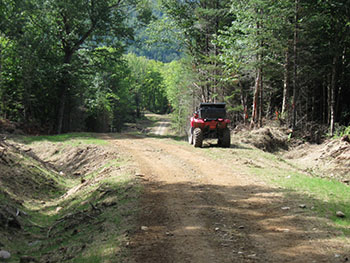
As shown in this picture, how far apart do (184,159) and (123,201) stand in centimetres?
591

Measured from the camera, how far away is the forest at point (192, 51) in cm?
2077

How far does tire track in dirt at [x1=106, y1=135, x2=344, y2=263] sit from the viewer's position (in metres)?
4.89

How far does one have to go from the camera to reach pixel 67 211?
880 centimetres

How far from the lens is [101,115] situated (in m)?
37.1

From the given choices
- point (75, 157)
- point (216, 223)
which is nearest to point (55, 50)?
point (75, 157)

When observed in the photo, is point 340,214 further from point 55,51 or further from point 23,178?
point 55,51

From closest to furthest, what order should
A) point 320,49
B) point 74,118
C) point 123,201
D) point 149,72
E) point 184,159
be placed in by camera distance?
1. point 123,201
2. point 184,159
3. point 320,49
4. point 74,118
5. point 149,72

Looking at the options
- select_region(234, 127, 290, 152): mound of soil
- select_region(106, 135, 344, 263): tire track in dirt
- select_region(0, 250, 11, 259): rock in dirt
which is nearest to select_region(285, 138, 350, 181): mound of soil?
select_region(234, 127, 290, 152): mound of soil

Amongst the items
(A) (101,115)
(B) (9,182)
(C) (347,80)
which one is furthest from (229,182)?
(A) (101,115)

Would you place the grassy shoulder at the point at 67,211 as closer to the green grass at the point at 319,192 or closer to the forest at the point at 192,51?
the green grass at the point at 319,192

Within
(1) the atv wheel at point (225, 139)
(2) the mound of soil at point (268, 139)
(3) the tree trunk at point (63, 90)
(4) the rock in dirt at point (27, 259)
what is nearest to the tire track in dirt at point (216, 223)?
(4) the rock in dirt at point (27, 259)

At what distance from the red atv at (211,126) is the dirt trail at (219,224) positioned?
6.48 meters

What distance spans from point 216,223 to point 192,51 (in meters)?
25.6

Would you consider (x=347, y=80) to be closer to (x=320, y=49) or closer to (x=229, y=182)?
(x=320, y=49)
